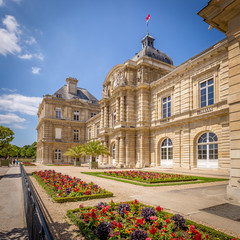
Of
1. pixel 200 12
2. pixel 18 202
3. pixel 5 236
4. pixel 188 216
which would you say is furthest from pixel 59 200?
pixel 200 12

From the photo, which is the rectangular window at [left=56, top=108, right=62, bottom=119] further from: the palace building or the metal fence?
the metal fence

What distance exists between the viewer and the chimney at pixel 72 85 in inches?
2078

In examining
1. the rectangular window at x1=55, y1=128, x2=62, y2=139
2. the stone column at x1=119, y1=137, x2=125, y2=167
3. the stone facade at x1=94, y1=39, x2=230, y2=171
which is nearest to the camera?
the stone facade at x1=94, y1=39, x2=230, y2=171

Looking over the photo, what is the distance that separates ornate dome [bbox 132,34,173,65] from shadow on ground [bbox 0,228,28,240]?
30.8 metres

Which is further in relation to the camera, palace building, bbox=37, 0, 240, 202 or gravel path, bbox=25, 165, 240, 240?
palace building, bbox=37, 0, 240, 202

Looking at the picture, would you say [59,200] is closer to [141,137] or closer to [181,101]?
[181,101]

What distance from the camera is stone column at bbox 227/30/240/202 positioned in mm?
7961

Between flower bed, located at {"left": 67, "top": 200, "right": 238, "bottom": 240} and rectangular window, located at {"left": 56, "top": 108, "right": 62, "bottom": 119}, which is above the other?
rectangular window, located at {"left": 56, "top": 108, "right": 62, "bottom": 119}

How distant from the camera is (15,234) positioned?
5.13 m

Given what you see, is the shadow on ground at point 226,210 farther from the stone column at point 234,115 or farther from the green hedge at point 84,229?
the green hedge at point 84,229

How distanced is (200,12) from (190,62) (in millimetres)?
12908

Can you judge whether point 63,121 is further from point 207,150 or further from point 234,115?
point 234,115

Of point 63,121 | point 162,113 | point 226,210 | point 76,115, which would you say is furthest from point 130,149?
point 76,115

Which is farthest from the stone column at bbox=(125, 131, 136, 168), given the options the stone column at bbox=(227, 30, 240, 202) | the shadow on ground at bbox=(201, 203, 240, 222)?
the shadow on ground at bbox=(201, 203, 240, 222)
